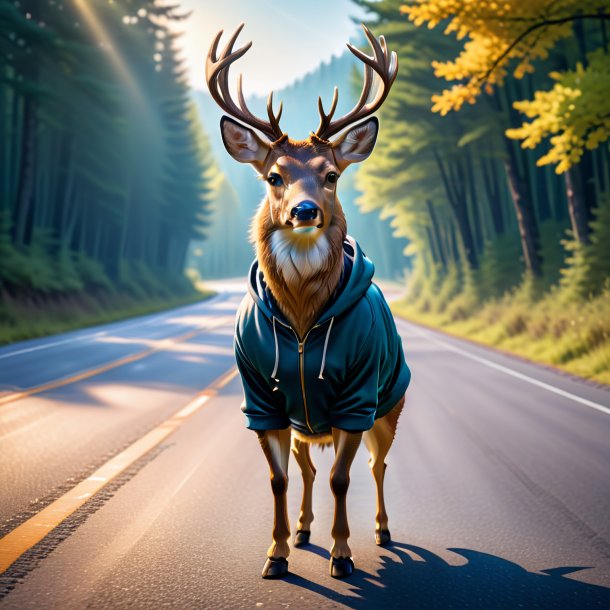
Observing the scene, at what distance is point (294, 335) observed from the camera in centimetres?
404

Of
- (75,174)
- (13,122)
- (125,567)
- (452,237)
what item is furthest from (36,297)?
(125,567)

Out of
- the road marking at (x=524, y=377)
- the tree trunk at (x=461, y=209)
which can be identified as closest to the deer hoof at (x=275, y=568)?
the road marking at (x=524, y=377)

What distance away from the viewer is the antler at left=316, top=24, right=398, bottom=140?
4.40 metres

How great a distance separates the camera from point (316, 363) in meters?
3.96

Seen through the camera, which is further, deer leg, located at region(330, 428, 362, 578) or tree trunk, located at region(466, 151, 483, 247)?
tree trunk, located at region(466, 151, 483, 247)

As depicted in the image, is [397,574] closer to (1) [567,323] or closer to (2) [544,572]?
(2) [544,572]

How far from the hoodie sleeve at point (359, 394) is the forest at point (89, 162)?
1765cm

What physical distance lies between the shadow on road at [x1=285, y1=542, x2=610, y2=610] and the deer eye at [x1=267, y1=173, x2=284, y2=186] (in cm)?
223

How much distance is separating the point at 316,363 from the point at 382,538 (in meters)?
1.33

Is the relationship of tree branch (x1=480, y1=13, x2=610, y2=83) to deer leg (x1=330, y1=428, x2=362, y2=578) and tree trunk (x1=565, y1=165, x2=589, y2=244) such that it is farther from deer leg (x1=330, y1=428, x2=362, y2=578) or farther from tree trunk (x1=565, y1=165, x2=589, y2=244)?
deer leg (x1=330, y1=428, x2=362, y2=578)

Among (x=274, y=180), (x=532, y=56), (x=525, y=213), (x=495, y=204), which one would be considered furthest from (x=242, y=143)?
(x=495, y=204)

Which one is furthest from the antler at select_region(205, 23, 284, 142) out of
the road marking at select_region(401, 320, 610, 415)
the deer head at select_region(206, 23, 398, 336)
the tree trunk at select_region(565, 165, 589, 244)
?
the tree trunk at select_region(565, 165, 589, 244)

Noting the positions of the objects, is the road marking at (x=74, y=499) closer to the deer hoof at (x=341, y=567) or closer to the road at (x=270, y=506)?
the road at (x=270, y=506)

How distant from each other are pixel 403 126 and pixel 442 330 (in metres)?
8.04
